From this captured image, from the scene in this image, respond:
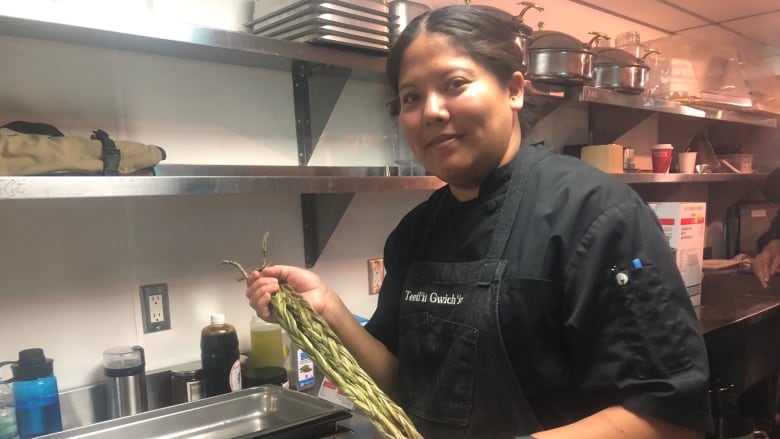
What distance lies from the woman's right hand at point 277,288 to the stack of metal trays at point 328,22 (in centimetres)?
57

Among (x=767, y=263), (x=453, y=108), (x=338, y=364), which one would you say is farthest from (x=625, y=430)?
(x=767, y=263)

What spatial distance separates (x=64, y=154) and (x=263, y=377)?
0.70 metres

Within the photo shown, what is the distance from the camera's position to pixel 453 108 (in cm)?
93

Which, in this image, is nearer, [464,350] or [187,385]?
[464,350]

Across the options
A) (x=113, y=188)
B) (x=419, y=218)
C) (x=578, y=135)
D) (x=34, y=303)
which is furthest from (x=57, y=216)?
(x=578, y=135)

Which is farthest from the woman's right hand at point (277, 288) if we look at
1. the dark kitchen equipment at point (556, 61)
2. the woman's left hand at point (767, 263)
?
the woman's left hand at point (767, 263)

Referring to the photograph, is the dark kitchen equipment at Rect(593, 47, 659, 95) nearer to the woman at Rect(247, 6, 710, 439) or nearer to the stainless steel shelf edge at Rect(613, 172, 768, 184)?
the stainless steel shelf edge at Rect(613, 172, 768, 184)

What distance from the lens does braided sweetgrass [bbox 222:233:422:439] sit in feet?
2.10

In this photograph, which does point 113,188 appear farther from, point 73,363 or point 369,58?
point 369,58

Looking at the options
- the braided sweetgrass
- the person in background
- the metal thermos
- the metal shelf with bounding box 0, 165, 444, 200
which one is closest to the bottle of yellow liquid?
the metal thermos

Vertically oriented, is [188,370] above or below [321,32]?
below

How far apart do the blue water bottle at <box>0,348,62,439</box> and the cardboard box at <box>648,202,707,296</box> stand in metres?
1.96

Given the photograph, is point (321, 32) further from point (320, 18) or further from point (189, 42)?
point (189, 42)

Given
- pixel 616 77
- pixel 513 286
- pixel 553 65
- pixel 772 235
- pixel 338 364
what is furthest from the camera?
pixel 772 235
